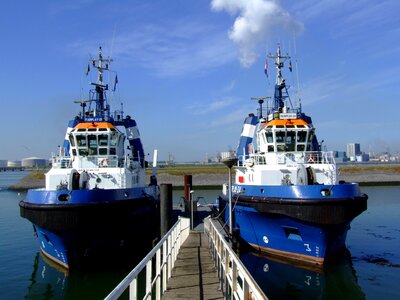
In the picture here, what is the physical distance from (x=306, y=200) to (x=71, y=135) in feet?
39.1

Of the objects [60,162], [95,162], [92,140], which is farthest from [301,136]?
[60,162]

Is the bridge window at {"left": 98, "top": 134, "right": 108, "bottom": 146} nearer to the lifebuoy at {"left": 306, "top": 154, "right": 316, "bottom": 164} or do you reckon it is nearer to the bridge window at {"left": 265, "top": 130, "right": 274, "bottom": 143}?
the bridge window at {"left": 265, "top": 130, "right": 274, "bottom": 143}

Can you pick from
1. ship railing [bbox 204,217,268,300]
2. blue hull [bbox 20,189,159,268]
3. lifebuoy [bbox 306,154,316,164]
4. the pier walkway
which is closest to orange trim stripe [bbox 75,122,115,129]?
blue hull [bbox 20,189,159,268]

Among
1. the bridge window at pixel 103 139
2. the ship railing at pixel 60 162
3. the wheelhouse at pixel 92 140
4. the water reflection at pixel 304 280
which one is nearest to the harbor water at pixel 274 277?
the water reflection at pixel 304 280

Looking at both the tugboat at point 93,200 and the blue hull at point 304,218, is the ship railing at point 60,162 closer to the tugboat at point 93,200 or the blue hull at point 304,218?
the tugboat at point 93,200

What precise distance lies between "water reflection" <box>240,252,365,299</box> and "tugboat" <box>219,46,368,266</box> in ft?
1.73

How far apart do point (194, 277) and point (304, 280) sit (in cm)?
579

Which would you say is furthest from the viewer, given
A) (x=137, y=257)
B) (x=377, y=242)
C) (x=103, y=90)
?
(x=103, y=90)

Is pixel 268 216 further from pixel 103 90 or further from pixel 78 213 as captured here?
pixel 103 90

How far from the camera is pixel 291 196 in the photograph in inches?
616

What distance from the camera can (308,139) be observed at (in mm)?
20047

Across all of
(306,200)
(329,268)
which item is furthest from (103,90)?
(329,268)

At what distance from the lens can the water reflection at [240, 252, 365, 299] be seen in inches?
527

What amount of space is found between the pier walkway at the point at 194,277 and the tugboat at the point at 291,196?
5.47 feet
